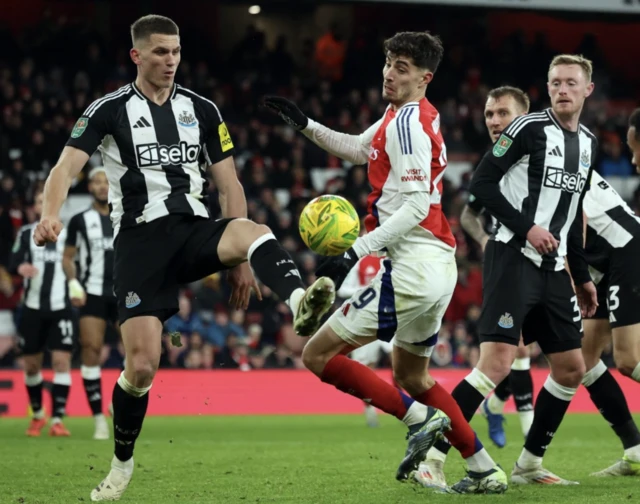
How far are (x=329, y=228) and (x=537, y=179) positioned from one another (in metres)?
1.46

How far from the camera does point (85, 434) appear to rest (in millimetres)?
11094

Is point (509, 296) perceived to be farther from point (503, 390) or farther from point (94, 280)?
point (94, 280)

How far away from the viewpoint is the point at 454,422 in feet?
20.0

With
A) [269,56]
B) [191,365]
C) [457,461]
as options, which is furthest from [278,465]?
[269,56]

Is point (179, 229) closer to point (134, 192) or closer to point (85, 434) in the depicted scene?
point (134, 192)

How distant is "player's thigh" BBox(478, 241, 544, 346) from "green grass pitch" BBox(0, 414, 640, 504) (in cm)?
87

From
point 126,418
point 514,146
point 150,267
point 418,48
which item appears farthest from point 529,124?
point 126,418

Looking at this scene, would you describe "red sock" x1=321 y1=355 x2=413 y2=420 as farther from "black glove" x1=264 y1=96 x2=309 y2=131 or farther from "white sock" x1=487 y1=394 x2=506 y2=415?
"white sock" x1=487 y1=394 x2=506 y2=415

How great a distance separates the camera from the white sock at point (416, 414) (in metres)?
5.74

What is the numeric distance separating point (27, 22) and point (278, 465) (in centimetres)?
1560

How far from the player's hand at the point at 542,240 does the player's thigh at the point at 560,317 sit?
295mm

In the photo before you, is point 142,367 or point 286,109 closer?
point 142,367

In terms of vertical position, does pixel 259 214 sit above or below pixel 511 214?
below

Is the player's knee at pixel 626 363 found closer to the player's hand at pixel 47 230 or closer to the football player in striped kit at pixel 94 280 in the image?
the player's hand at pixel 47 230
